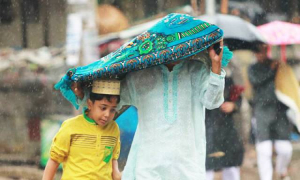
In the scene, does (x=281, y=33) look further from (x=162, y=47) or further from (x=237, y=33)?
(x=162, y=47)

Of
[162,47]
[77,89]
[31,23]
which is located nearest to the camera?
[162,47]

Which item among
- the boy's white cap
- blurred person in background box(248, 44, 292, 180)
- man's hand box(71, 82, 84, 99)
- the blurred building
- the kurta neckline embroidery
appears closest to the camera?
the kurta neckline embroidery

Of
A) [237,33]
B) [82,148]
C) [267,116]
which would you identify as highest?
[82,148]

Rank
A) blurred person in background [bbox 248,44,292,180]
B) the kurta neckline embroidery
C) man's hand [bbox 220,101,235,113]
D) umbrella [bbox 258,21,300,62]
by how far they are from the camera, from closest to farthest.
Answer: the kurta neckline embroidery, man's hand [bbox 220,101,235,113], blurred person in background [bbox 248,44,292,180], umbrella [bbox 258,21,300,62]

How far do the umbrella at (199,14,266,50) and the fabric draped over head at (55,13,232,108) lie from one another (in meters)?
4.13

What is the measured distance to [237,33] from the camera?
26.9 feet

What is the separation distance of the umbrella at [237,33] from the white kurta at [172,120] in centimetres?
416

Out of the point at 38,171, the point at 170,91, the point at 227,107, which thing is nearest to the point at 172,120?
the point at 170,91

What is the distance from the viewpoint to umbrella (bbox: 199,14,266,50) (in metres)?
8.19

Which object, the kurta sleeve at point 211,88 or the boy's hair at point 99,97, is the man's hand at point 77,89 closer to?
the boy's hair at point 99,97

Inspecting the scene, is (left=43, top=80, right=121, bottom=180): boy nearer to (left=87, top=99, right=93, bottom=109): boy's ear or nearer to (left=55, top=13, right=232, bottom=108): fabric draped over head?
(left=87, top=99, right=93, bottom=109): boy's ear

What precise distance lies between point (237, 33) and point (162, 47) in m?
4.34

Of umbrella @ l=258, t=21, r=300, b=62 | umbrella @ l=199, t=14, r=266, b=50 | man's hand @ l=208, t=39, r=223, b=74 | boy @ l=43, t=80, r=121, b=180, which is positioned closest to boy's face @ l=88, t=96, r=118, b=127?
boy @ l=43, t=80, r=121, b=180

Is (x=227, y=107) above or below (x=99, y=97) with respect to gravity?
below
